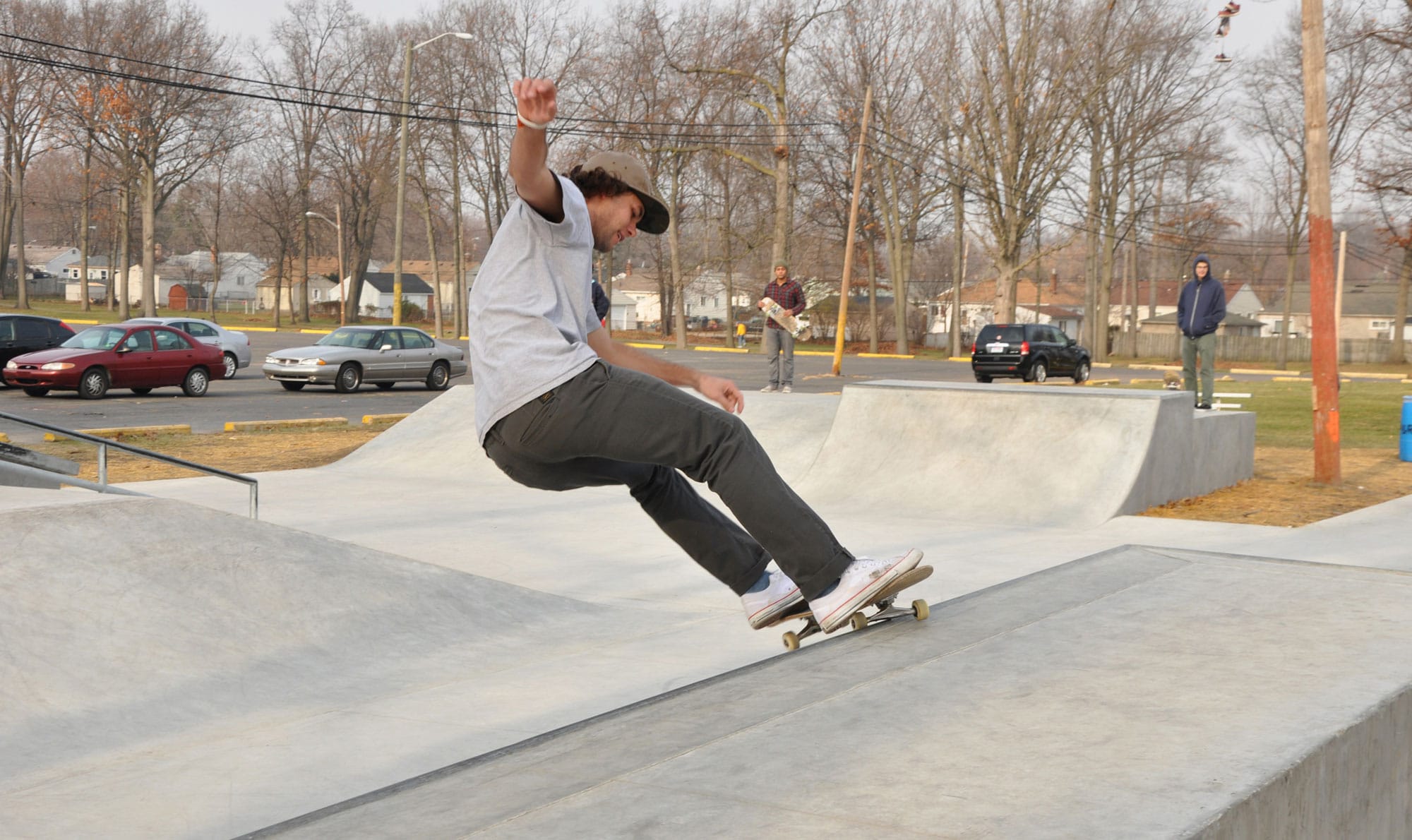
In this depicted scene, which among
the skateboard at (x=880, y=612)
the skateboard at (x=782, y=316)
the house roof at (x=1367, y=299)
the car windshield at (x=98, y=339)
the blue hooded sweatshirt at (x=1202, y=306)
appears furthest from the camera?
the house roof at (x=1367, y=299)

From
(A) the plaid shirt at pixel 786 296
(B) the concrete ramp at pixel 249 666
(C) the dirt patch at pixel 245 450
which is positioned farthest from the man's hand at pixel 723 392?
(A) the plaid shirt at pixel 786 296

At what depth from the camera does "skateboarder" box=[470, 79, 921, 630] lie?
3.29 m

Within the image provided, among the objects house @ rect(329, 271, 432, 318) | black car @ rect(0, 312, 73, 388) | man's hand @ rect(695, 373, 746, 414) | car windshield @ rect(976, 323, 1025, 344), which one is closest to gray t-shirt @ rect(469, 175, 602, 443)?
man's hand @ rect(695, 373, 746, 414)

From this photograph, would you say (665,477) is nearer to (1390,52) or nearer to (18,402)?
(18,402)

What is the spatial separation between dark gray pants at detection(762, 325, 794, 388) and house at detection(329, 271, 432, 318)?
89.5m

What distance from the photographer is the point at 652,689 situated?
194 inches

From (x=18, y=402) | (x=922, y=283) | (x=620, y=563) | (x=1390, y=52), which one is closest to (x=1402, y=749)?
(x=620, y=563)

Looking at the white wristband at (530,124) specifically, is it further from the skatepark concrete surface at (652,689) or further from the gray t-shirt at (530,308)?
the skatepark concrete surface at (652,689)

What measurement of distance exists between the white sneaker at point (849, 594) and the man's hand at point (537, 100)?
169cm

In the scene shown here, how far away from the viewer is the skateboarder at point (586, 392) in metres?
3.29

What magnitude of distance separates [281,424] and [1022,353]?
20.1 m

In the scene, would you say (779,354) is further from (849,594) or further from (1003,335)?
(849,594)

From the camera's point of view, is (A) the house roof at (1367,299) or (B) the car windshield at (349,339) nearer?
(B) the car windshield at (349,339)

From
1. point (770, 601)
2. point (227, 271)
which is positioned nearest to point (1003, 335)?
point (770, 601)
